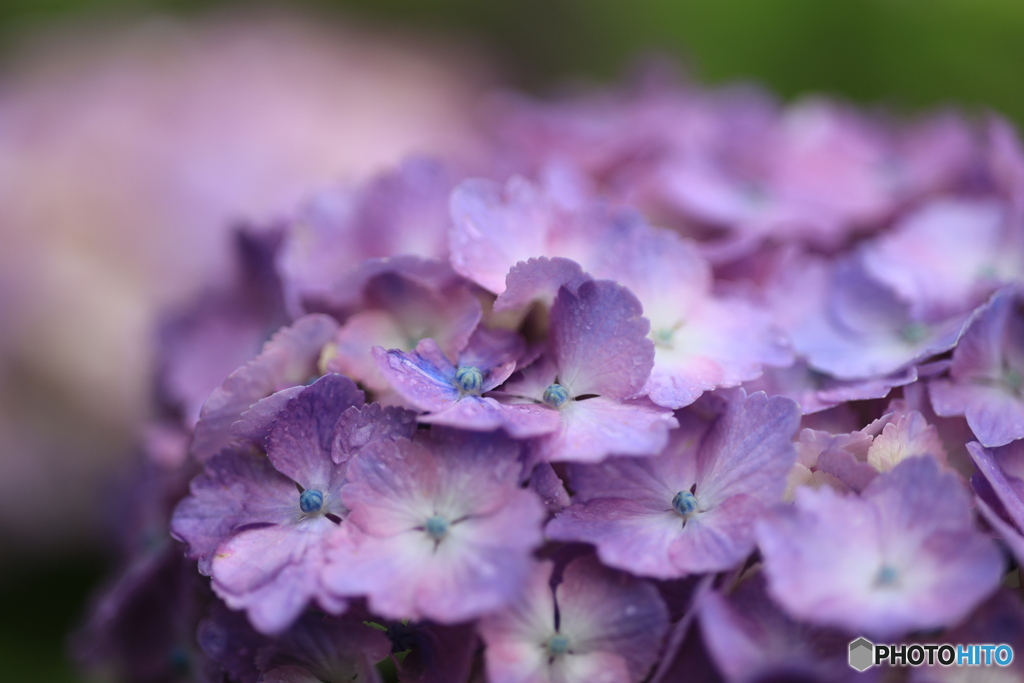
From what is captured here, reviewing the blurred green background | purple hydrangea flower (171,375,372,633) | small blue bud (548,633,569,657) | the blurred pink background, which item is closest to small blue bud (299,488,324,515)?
purple hydrangea flower (171,375,372,633)

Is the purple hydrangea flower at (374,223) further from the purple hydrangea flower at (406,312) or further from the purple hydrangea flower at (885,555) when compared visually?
the purple hydrangea flower at (885,555)

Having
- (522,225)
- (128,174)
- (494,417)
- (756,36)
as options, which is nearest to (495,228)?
(522,225)

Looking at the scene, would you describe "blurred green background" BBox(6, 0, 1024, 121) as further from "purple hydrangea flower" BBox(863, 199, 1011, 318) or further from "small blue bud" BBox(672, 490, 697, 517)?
"small blue bud" BBox(672, 490, 697, 517)

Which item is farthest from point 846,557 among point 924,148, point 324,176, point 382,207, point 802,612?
point 324,176

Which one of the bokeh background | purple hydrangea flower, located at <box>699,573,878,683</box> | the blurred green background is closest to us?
purple hydrangea flower, located at <box>699,573,878,683</box>

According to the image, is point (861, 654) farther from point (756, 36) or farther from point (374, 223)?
point (756, 36)

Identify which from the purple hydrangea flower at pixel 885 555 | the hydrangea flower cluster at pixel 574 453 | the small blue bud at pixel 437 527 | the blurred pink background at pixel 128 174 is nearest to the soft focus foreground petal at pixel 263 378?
the hydrangea flower cluster at pixel 574 453

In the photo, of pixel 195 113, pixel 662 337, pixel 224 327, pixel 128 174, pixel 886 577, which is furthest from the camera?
pixel 195 113
